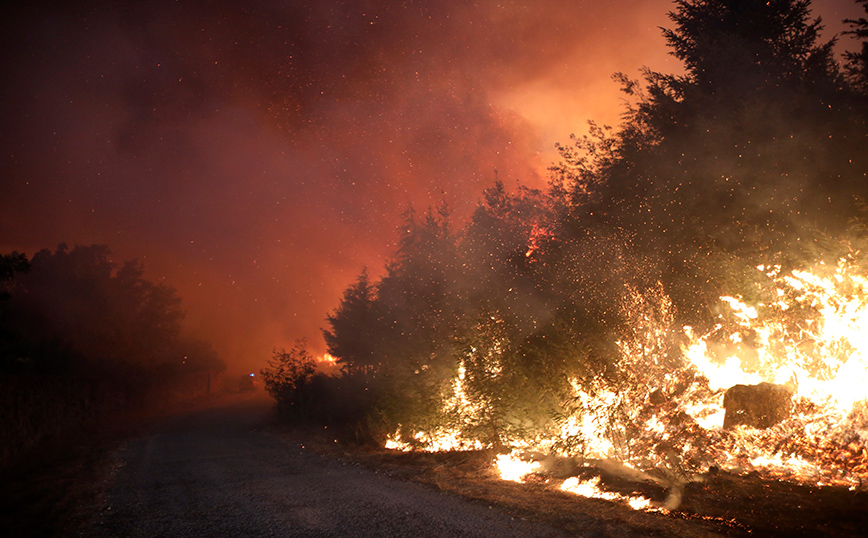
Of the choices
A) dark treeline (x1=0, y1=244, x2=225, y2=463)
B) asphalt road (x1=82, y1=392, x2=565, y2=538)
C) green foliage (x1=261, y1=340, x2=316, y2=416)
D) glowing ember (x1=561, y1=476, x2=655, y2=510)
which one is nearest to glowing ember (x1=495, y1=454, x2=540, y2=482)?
glowing ember (x1=561, y1=476, x2=655, y2=510)

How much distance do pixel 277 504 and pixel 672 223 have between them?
1416 cm

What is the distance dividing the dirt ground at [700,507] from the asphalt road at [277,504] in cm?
64

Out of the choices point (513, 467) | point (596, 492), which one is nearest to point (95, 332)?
point (513, 467)

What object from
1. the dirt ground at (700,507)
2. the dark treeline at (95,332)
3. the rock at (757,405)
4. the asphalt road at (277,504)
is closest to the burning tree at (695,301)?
the rock at (757,405)

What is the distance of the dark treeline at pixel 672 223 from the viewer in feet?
40.8

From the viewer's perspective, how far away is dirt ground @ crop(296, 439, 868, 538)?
618 cm

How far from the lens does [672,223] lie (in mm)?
15422

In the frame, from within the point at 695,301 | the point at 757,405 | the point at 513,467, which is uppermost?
the point at 695,301

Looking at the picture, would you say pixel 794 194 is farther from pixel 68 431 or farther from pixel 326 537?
pixel 68 431

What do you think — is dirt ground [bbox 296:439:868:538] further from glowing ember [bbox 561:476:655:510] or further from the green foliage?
the green foliage

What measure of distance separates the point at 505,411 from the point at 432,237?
21386 millimetres

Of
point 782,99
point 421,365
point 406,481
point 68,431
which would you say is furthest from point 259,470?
point 782,99

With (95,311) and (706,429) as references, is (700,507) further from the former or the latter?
(95,311)

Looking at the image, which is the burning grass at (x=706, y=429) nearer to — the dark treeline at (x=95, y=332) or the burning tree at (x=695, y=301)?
the burning tree at (x=695, y=301)
